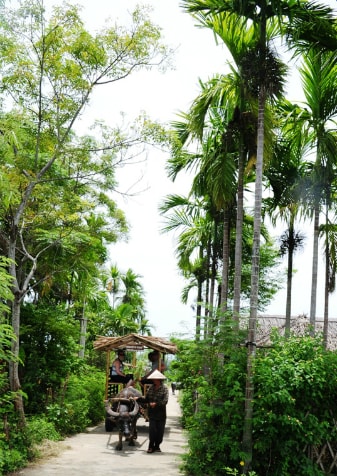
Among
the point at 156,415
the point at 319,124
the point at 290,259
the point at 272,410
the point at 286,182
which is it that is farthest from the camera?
the point at 290,259

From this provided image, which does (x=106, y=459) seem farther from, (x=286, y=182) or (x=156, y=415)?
(x=286, y=182)

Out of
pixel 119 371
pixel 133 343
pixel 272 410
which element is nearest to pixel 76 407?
pixel 119 371

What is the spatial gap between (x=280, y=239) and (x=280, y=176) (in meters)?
2.78

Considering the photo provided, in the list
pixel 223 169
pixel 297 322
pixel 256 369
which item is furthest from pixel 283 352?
pixel 297 322

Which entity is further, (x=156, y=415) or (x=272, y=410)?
(x=156, y=415)

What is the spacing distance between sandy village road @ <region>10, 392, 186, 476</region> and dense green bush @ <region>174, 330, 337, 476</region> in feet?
2.99

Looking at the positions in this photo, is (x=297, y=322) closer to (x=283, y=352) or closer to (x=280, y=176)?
(x=280, y=176)

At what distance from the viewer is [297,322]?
3080cm

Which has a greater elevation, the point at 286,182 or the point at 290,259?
the point at 286,182

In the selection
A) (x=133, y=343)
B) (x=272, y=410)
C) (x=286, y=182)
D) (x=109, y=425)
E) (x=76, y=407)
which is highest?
(x=286, y=182)

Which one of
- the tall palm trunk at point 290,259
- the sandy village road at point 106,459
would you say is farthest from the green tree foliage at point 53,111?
the tall palm trunk at point 290,259

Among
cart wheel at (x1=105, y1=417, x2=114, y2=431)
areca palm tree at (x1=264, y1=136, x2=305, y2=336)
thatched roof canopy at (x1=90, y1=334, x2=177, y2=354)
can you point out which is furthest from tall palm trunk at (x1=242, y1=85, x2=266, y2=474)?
cart wheel at (x1=105, y1=417, x2=114, y2=431)

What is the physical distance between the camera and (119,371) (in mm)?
16328

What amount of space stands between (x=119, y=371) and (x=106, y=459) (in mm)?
4927
